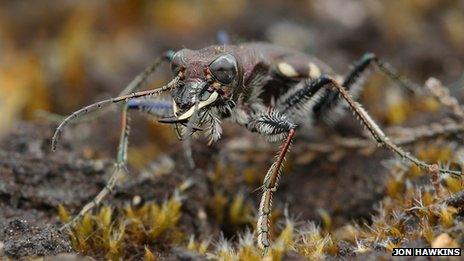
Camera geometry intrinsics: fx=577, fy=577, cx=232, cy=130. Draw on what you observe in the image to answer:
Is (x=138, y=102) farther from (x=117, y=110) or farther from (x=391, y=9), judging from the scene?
(x=391, y=9)

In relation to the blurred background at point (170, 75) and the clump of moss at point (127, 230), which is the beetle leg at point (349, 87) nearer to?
the blurred background at point (170, 75)

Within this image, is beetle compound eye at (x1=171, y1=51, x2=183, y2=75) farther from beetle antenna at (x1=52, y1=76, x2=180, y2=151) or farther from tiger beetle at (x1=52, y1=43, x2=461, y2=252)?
beetle antenna at (x1=52, y1=76, x2=180, y2=151)

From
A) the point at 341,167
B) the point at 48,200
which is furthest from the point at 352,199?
the point at 48,200

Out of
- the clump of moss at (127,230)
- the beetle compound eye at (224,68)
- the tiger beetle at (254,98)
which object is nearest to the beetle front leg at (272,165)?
the tiger beetle at (254,98)

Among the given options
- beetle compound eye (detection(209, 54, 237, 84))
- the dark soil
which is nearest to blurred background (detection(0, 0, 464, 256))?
the dark soil

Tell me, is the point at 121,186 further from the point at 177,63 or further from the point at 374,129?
the point at 374,129

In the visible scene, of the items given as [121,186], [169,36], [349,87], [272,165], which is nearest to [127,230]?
[121,186]
